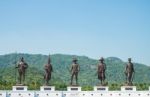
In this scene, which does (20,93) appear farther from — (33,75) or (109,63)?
(109,63)

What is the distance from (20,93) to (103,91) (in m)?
5.96

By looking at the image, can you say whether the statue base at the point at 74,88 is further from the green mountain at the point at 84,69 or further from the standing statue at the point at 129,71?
the green mountain at the point at 84,69

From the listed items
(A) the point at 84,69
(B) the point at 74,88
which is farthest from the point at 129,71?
(A) the point at 84,69

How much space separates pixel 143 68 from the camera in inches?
4845

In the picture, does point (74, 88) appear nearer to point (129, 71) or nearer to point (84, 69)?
point (129, 71)

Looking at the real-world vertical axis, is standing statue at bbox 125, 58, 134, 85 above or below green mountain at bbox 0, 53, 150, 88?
below

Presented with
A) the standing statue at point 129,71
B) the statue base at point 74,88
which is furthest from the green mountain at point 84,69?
the standing statue at point 129,71

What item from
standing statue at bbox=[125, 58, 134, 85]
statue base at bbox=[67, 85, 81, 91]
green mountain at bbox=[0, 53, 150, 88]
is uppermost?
green mountain at bbox=[0, 53, 150, 88]

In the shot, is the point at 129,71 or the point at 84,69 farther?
the point at 84,69

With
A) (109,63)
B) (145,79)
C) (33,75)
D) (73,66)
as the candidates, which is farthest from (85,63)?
(73,66)

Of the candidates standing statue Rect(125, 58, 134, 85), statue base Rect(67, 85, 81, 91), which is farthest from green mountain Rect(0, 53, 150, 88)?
standing statue Rect(125, 58, 134, 85)

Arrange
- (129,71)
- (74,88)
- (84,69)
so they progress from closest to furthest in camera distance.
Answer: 1. (129,71)
2. (74,88)
3. (84,69)

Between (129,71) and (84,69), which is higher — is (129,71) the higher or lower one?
the lower one

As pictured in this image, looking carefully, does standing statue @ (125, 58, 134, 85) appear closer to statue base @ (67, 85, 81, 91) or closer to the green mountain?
statue base @ (67, 85, 81, 91)
